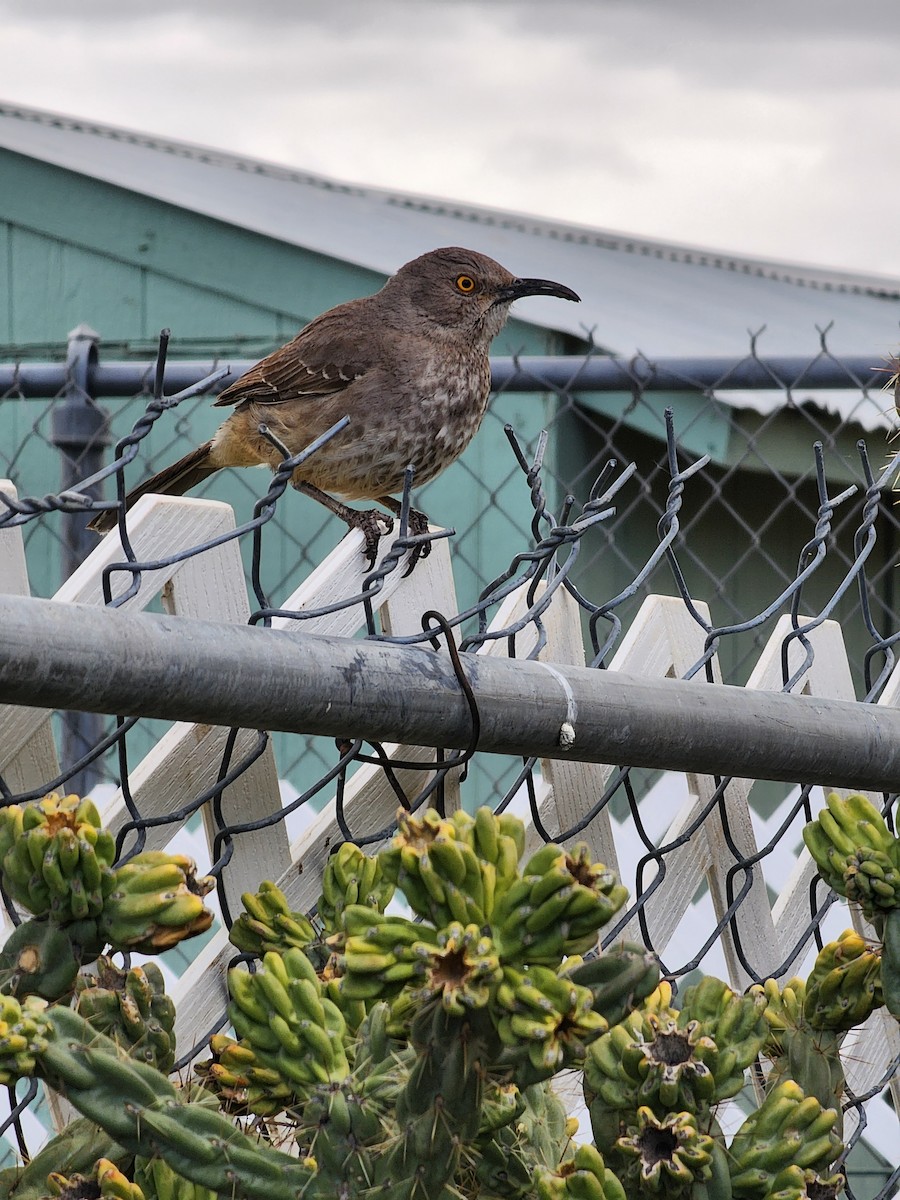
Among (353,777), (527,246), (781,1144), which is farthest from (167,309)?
(781,1144)

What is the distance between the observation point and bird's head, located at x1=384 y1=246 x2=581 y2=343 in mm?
2816

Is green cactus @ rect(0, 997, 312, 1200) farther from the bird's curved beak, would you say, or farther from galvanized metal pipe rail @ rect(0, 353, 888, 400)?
galvanized metal pipe rail @ rect(0, 353, 888, 400)

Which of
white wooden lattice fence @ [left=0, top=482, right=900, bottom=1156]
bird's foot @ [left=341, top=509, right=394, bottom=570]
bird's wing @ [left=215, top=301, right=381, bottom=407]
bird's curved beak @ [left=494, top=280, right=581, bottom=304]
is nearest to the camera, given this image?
white wooden lattice fence @ [left=0, top=482, right=900, bottom=1156]

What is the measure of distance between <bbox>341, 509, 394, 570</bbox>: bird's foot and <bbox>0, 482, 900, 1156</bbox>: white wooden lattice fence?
2 cm

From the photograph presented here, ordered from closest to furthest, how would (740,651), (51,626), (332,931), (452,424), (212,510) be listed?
(51,626)
(332,931)
(212,510)
(452,424)
(740,651)

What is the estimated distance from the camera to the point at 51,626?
43.1 inches

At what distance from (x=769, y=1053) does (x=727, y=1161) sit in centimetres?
23

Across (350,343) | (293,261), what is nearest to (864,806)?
(350,343)

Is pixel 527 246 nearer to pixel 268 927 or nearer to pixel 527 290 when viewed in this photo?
pixel 527 290

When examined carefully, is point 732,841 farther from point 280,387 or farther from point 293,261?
point 293,261

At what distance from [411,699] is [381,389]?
1345 mm

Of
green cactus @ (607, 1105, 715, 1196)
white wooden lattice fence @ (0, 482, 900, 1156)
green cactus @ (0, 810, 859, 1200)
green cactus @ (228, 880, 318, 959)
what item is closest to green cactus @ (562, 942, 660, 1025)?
green cactus @ (0, 810, 859, 1200)

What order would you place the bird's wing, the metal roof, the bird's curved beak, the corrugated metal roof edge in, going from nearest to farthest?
the bird's wing
the bird's curved beak
the metal roof
the corrugated metal roof edge

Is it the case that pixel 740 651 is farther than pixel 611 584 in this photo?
Yes
